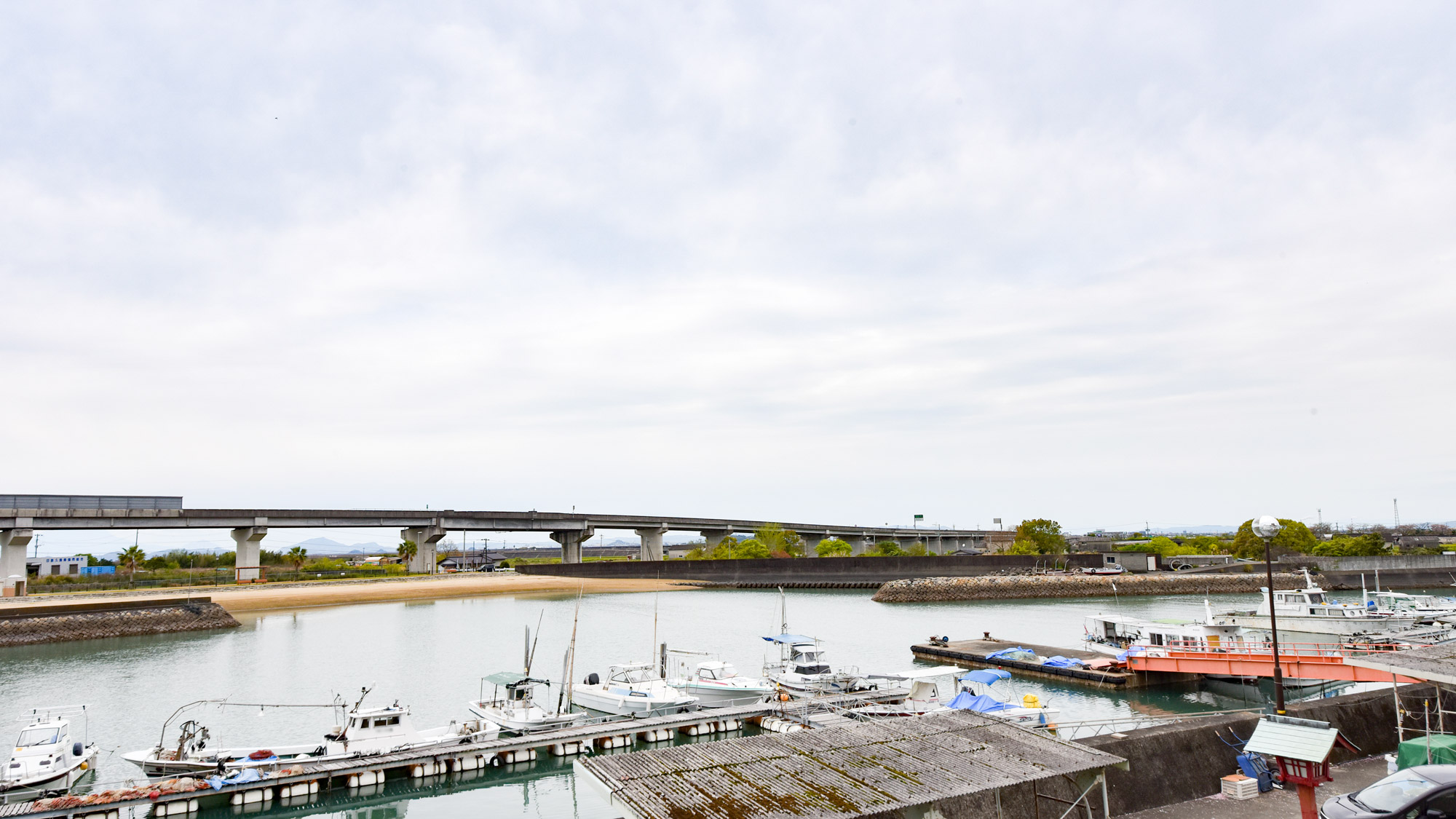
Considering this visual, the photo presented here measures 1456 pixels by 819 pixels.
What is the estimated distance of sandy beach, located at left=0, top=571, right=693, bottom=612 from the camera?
3401 inches

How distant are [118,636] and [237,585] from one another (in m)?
38.7

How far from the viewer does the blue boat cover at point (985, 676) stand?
34.8m

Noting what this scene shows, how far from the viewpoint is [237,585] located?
10262cm

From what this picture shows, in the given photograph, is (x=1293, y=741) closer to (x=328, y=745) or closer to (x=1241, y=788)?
(x=1241, y=788)

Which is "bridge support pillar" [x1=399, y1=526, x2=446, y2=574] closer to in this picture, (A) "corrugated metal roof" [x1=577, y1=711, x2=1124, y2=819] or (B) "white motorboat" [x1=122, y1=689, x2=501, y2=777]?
(B) "white motorboat" [x1=122, y1=689, x2=501, y2=777]

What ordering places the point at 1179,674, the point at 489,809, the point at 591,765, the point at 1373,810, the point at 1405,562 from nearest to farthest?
the point at 1373,810
the point at 591,765
the point at 489,809
the point at 1179,674
the point at 1405,562

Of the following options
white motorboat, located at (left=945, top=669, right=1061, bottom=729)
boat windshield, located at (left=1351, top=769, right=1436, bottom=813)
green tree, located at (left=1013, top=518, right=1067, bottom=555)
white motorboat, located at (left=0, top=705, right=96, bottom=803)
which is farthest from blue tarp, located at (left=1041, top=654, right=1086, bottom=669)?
green tree, located at (left=1013, top=518, right=1067, bottom=555)

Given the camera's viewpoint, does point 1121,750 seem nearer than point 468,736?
Yes

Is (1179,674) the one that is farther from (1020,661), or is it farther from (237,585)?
(237,585)

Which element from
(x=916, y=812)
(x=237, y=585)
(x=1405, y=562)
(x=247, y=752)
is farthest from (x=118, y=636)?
(x=1405, y=562)

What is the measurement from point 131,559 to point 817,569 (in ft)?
318

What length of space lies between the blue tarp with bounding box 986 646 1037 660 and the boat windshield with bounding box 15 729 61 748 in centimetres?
4360

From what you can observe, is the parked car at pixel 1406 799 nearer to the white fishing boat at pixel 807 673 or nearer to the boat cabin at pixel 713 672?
→ the white fishing boat at pixel 807 673

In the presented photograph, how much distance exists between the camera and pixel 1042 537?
13450cm
